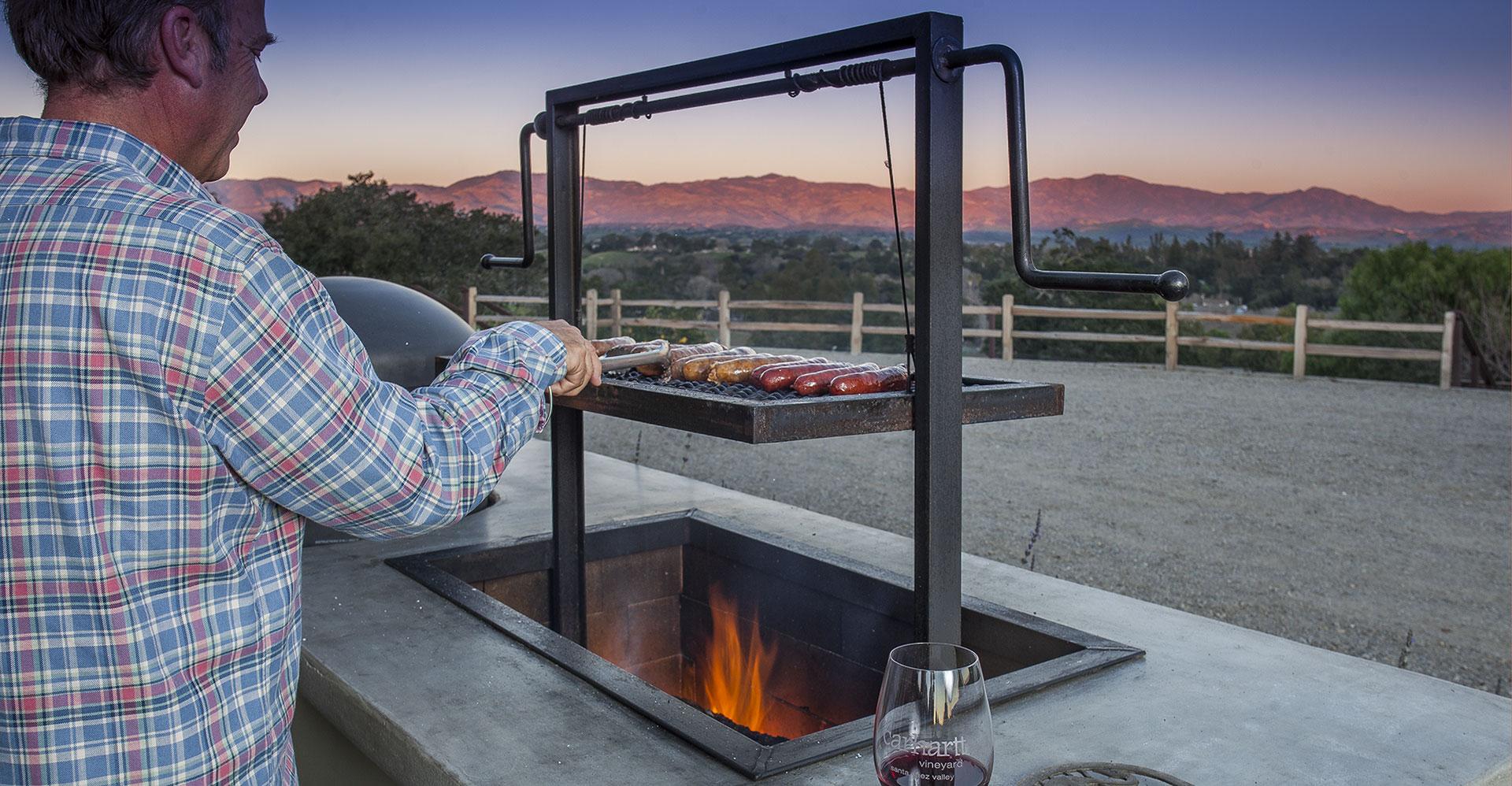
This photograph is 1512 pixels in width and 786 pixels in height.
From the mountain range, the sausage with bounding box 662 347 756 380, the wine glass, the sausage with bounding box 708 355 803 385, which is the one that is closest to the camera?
the wine glass

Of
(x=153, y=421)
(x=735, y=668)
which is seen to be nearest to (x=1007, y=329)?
(x=735, y=668)

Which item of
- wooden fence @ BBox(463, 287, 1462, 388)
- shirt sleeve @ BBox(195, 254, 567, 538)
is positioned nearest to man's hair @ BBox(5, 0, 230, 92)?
shirt sleeve @ BBox(195, 254, 567, 538)

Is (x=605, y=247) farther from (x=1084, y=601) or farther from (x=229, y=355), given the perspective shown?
(x=229, y=355)

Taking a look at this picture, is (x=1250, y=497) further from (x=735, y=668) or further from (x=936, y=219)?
(x=936, y=219)

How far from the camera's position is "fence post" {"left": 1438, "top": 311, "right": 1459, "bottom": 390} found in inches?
464

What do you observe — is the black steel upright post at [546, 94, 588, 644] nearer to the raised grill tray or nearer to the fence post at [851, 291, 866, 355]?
the raised grill tray

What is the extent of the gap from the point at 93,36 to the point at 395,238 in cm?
2047

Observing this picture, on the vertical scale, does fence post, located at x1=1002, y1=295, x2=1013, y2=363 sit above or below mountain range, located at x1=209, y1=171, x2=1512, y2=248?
below

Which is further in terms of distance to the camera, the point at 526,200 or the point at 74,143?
the point at 526,200

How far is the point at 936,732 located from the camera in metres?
1.14

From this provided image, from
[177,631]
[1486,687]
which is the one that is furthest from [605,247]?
[177,631]

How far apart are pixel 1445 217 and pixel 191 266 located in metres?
19.1

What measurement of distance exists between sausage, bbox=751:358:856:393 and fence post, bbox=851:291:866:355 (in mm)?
12950

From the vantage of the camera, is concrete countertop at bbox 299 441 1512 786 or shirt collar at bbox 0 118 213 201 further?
concrete countertop at bbox 299 441 1512 786
